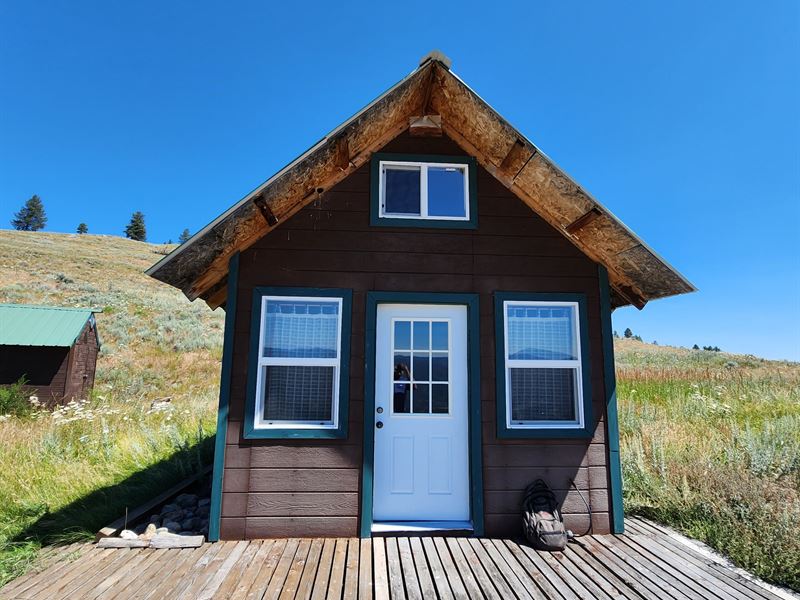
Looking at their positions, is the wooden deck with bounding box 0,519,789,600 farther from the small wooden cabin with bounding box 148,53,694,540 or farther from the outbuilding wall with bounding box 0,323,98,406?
the outbuilding wall with bounding box 0,323,98,406

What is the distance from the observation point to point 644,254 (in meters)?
4.01

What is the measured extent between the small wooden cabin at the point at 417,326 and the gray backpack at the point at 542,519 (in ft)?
0.40

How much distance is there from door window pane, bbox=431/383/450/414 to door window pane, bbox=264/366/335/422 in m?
1.03

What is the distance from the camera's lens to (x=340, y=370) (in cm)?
412

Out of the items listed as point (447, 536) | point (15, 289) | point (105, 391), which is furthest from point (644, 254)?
point (15, 289)

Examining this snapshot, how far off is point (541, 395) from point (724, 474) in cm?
237

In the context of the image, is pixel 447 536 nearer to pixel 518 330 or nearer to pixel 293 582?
pixel 293 582

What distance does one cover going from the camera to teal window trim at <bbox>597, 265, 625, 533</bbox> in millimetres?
4070

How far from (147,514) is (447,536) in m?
3.13

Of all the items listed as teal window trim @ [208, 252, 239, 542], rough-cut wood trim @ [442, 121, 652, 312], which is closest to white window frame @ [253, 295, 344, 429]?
teal window trim @ [208, 252, 239, 542]

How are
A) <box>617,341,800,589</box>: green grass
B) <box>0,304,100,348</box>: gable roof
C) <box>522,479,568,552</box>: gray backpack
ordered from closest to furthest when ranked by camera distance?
<box>617,341,800,589</box>: green grass, <box>522,479,568,552</box>: gray backpack, <box>0,304,100,348</box>: gable roof

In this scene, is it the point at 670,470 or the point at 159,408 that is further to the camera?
the point at 159,408

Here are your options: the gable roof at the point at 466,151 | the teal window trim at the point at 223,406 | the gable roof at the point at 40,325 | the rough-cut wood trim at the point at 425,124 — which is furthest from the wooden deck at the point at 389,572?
the gable roof at the point at 40,325

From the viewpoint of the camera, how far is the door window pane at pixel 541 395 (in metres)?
4.27
